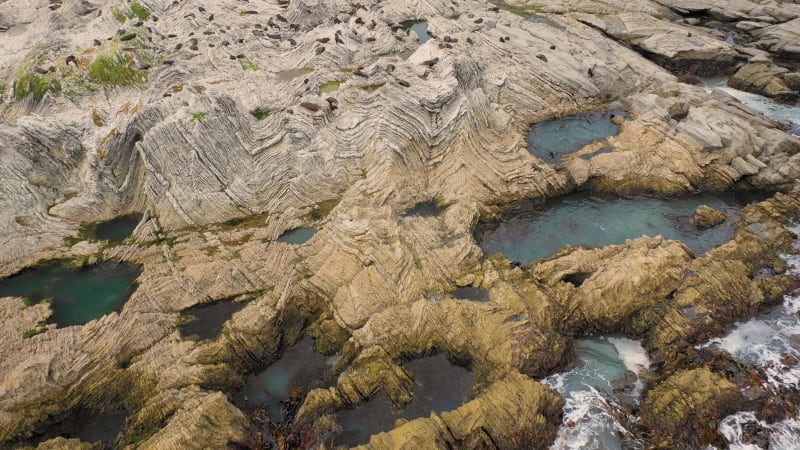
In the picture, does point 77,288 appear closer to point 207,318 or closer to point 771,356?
point 207,318

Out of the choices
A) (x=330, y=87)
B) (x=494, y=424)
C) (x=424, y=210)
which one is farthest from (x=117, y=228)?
(x=494, y=424)

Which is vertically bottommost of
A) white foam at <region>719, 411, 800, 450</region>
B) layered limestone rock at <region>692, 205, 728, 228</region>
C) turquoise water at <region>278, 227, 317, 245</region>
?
white foam at <region>719, 411, 800, 450</region>

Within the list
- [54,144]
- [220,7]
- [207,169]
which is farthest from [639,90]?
[54,144]

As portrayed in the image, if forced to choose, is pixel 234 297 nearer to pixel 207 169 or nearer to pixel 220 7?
pixel 207 169

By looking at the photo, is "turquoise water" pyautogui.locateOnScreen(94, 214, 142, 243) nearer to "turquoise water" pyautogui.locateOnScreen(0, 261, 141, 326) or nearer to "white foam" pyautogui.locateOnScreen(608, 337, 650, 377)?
"turquoise water" pyautogui.locateOnScreen(0, 261, 141, 326)

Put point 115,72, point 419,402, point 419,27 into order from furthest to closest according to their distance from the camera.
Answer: point 419,27
point 115,72
point 419,402

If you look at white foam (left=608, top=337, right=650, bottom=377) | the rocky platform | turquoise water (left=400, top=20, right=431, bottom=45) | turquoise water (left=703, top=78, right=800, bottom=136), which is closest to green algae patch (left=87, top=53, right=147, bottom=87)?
the rocky platform

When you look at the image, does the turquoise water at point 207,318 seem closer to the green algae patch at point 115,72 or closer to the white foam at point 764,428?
the green algae patch at point 115,72
